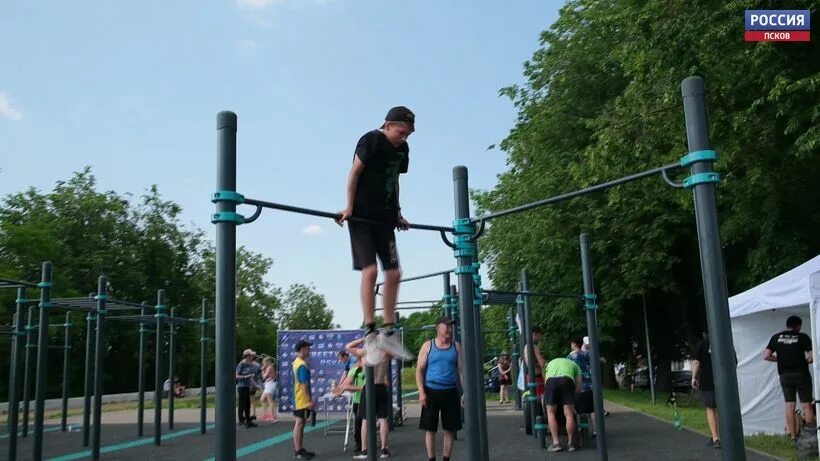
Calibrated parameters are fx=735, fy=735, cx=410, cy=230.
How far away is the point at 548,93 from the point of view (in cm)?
2216

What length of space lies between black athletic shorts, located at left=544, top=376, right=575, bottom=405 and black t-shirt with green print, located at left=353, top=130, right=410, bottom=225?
20.7 feet

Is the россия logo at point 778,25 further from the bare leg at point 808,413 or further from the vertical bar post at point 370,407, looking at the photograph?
the vertical bar post at point 370,407

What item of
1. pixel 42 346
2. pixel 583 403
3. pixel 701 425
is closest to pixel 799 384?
pixel 583 403

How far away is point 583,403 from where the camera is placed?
1092cm

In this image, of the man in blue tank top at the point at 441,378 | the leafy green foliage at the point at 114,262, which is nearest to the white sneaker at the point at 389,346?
the man in blue tank top at the point at 441,378

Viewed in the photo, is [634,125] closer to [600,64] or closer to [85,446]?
[600,64]

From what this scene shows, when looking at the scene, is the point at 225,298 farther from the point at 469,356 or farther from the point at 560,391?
the point at 560,391

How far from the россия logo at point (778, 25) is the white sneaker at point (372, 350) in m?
10.1

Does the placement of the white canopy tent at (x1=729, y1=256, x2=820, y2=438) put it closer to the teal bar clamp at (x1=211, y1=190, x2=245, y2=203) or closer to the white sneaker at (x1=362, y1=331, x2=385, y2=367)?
the white sneaker at (x1=362, y1=331, x2=385, y2=367)

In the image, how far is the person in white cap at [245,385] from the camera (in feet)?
50.5

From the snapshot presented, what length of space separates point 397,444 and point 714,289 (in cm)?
852

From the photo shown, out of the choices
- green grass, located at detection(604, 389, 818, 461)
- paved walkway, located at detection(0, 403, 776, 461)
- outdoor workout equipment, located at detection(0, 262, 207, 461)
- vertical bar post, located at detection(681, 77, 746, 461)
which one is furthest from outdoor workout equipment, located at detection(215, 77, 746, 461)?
outdoor workout equipment, located at detection(0, 262, 207, 461)

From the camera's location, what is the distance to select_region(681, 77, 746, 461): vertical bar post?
4000mm

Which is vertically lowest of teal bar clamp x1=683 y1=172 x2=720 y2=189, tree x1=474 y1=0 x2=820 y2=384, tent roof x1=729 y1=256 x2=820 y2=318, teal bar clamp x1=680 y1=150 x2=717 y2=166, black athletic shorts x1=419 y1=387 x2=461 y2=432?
black athletic shorts x1=419 y1=387 x2=461 y2=432
